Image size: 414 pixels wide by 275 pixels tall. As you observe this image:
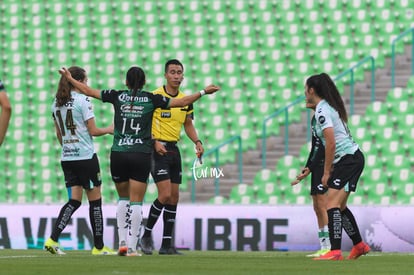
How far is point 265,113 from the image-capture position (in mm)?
20391

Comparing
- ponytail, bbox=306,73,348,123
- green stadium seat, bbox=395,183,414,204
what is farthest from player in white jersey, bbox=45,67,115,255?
green stadium seat, bbox=395,183,414,204

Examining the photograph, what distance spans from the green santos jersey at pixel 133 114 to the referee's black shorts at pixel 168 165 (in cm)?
127

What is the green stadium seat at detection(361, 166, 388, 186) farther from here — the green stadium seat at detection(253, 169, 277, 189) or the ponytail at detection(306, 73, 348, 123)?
the ponytail at detection(306, 73, 348, 123)

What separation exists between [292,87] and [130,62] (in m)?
3.89

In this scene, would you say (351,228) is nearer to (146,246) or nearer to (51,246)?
(146,246)

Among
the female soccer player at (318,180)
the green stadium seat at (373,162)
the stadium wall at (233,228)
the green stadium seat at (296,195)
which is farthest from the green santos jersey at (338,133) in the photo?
the green stadium seat at (373,162)

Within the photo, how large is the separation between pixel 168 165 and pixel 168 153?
141 mm

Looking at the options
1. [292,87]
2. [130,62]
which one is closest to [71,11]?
[130,62]

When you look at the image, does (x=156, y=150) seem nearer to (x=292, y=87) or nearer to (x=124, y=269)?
(x=124, y=269)

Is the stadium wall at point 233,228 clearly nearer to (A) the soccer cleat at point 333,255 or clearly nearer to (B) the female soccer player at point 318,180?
(B) the female soccer player at point 318,180

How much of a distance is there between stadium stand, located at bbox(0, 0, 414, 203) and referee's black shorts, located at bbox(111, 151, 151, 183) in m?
7.23

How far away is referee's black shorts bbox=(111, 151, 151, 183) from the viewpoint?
36.6 ft

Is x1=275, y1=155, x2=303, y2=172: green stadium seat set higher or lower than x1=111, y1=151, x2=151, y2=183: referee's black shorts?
higher

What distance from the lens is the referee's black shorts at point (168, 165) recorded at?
1248 centimetres
